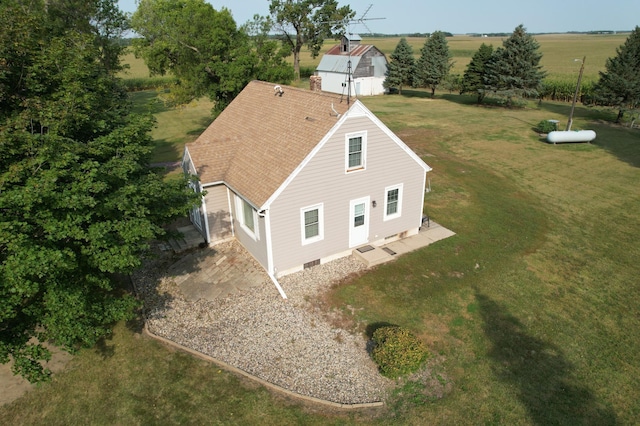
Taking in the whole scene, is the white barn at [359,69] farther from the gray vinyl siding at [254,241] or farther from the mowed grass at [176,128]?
the gray vinyl siding at [254,241]

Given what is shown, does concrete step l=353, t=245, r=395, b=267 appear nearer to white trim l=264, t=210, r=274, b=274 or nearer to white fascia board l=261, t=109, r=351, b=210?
white trim l=264, t=210, r=274, b=274

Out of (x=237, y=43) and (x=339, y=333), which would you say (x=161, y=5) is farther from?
(x=339, y=333)

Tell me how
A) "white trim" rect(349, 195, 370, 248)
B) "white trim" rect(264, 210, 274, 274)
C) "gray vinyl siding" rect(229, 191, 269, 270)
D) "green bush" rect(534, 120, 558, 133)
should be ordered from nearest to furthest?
"white trim" rect(264, 210, 274, 274), "gray vinyl siding" rect(229, 191, 269, 270), "white trim" rect(349, 195, 370, 248), "green bush" rect(534, 120, 558, 133)

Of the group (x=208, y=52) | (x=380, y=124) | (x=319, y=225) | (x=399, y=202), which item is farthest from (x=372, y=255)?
(x=208, y=52)

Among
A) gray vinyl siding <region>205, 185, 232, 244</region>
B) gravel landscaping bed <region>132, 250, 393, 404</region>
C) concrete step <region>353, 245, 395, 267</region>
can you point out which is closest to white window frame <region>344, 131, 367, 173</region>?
concrete step <region>353, 245, 395, 267</region>

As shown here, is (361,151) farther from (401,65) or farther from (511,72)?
(401,65)

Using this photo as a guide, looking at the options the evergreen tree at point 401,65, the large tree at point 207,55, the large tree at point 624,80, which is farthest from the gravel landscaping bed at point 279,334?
the evergreen tree at point 401,65

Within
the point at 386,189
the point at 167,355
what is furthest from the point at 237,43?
the point at 167,355
